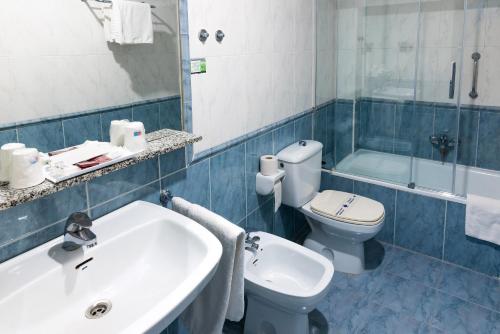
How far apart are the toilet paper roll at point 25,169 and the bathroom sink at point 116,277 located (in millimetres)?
235

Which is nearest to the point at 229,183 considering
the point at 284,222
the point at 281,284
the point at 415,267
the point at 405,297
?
the point at 281,284

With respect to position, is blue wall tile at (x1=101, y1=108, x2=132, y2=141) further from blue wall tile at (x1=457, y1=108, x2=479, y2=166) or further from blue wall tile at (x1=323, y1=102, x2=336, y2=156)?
blue wall tile at (x1=457, y1=108, x2=479, y2=166)

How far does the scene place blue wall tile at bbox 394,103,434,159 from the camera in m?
2.92

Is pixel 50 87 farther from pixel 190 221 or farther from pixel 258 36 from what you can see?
pixel 258 36

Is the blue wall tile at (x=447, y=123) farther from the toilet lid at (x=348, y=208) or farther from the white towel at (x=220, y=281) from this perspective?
the white towel at (x=220, y=281)

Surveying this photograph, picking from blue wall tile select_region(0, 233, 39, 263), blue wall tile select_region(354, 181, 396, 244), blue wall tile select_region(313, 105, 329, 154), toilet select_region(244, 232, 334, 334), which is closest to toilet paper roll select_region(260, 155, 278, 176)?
toilet select_region(244, 232, 334, 334)

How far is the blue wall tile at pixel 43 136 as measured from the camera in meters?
1.20

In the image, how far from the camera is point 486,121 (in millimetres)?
2922

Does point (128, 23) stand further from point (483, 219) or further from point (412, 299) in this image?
point (483, 219)

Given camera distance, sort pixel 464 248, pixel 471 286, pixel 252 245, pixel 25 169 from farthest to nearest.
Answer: pixel 464 248 < pixel 471 286 < pixel 252 245 < pixel 25 169

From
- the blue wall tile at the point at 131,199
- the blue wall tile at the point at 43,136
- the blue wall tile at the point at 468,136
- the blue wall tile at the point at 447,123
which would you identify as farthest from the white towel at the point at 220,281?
the blue wall tile at the point at 468,136

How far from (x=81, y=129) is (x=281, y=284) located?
1.27 metres

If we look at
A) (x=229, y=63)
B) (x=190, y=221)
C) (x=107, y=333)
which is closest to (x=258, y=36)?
(x=229, y=63)

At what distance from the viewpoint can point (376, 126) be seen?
119 inches
